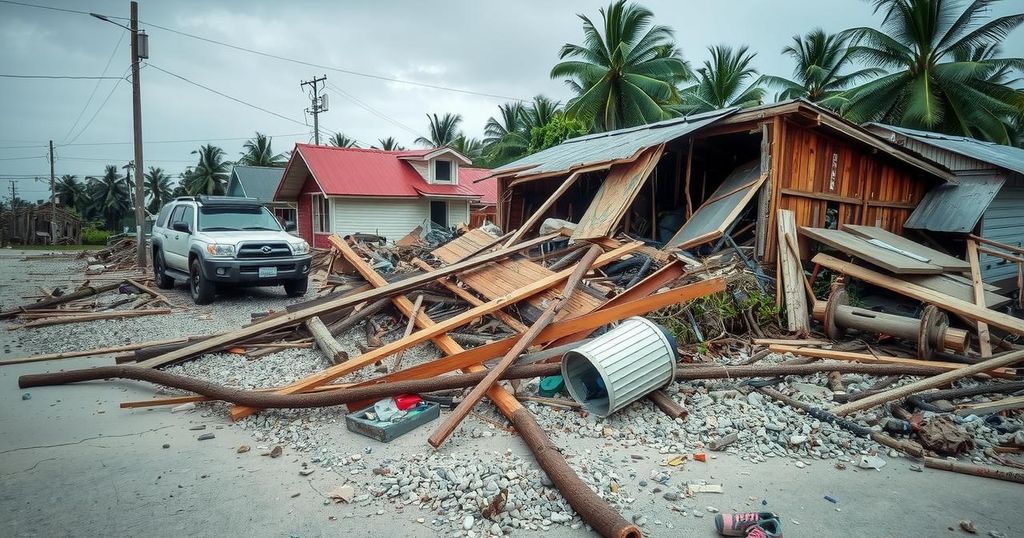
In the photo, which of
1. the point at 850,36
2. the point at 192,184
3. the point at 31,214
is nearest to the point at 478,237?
the point at 850,36

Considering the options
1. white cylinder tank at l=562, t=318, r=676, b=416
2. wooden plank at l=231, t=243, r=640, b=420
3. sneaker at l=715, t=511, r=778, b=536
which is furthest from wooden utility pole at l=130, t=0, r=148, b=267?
sneaker at l=715, t=511, r=778, b=536

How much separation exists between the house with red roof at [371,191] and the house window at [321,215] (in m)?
0.05

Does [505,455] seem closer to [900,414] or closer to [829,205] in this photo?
[900,414]

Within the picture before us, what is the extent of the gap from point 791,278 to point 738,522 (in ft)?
19.5

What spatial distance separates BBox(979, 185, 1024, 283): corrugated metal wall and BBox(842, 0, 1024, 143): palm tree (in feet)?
27.4

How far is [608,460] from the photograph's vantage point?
13.3 ft

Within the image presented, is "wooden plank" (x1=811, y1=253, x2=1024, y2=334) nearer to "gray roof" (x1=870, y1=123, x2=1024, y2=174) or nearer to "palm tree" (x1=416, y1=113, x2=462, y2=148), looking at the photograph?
"gray roof" (x1=870, y1=123, x2=1024, y2=174)

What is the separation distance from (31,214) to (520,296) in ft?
151

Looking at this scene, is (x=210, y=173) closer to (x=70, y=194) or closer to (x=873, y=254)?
(x=70, y=194)

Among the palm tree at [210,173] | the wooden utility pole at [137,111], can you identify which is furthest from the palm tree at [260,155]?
the wooden utility pole at [137,111]

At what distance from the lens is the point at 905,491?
3.66 meters

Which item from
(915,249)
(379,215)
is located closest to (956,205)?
(915,249)

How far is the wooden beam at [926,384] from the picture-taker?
187 inches

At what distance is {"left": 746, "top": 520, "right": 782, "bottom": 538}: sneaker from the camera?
9.62 feet
